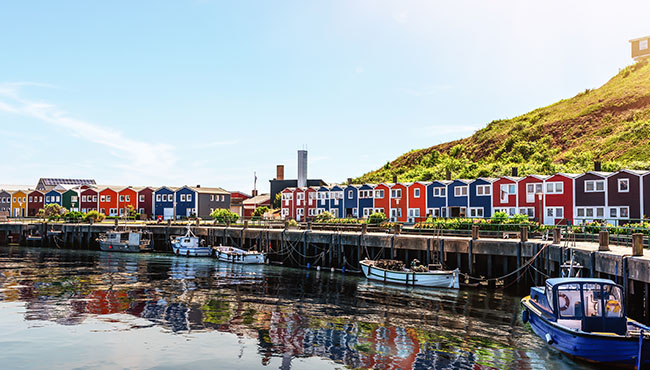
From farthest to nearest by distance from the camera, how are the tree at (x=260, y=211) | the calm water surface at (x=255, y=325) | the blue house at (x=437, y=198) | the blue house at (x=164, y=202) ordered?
the blue house at (x=164, y=202) → the tree at (x=260, y=211) → the blue house at (x=437, y=198) → the calm water surface at (x=255, y=325)

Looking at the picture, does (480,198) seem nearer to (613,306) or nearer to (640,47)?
(613,306)

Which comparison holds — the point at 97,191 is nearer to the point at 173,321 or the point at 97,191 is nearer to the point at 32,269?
the point at 32,269

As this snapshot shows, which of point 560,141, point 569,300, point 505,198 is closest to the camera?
point 569,300

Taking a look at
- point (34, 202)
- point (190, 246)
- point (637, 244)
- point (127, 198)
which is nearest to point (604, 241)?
point (637, 244)

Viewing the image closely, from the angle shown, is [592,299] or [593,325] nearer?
[593,325]

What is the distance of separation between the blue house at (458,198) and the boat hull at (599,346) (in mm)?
48819

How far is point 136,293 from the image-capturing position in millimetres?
35031

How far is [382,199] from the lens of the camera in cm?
7919

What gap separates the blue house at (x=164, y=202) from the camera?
10581 centimetres

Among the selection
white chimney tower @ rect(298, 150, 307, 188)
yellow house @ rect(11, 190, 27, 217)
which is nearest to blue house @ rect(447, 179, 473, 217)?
white chimney tower @ rect(298, 150, 307, 188)

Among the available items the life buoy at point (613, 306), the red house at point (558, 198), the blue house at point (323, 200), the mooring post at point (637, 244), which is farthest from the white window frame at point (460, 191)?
the life buoy at point (613, 306)

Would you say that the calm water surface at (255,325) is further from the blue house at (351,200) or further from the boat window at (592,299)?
the blue house at (351,200)

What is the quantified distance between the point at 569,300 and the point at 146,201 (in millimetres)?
99185

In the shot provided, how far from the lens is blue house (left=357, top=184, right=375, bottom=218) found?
81000 millimetres
